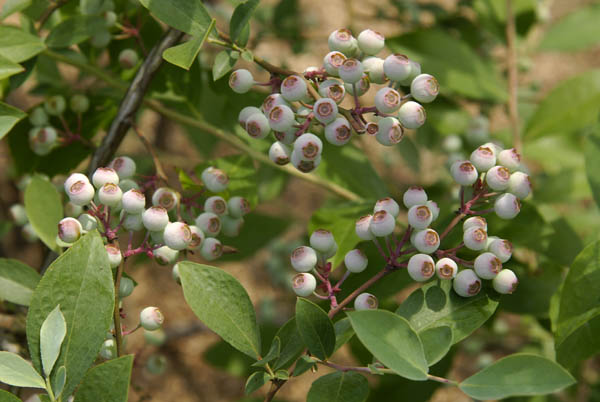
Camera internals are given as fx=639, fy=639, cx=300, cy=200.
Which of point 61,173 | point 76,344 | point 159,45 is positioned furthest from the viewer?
point 61,173

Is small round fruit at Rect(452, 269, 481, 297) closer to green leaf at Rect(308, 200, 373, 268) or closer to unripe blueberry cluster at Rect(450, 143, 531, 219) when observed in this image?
unripe blueberry cluster at Rect(450, 143, 531, 219)

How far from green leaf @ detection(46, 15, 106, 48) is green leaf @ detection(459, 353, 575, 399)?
613mm

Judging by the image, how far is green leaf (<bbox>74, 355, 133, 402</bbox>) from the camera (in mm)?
539

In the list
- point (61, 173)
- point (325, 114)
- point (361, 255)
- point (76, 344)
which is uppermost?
point (325, 114)

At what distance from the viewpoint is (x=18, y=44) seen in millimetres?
755

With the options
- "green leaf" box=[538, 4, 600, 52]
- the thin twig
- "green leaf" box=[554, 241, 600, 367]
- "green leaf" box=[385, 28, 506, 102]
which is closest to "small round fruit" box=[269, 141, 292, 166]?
"green leaf" box=[554, 241, 600, 367]

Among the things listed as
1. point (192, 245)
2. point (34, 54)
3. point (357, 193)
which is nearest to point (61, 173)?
point (34, 54)

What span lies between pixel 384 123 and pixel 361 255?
14 centimetres

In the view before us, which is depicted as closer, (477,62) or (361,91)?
(361,91)

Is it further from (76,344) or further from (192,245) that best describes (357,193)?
(76,344)

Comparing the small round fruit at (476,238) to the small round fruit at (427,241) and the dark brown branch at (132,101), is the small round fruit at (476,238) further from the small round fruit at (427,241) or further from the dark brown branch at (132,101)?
the dark brown branch at (132,101)

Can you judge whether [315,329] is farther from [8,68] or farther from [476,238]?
[8,68]

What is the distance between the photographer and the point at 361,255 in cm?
65

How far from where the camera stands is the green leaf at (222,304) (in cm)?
58
